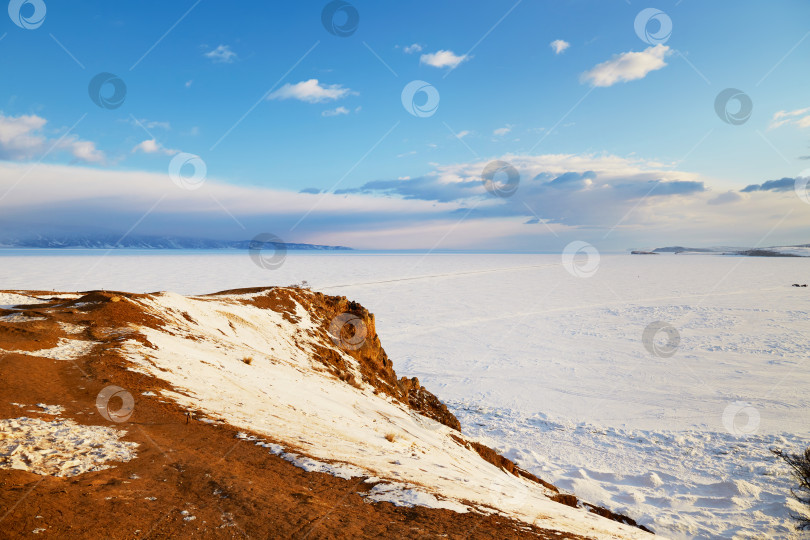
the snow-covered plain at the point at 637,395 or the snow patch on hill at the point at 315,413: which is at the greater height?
the snow-covered plain at the point at 637,395

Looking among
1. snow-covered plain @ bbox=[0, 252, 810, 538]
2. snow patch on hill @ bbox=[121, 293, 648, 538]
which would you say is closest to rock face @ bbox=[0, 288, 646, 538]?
snow patch on hill @ bbox=[121, 293, 648, 538]

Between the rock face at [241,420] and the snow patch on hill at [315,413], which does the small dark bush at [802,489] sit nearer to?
the rock face at [241,420]

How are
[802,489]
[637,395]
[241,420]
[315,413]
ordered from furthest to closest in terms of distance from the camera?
[637,395] < [802,489] < [315,413] < [241,420]

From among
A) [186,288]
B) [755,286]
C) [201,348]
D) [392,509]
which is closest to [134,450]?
[392,509]

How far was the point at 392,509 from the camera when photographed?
4.57 metres

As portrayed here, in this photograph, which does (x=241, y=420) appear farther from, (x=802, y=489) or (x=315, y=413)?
(x=802, y=489)

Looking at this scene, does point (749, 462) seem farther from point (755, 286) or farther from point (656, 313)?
point (755, 286)

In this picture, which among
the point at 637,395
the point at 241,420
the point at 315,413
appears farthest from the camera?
the point at 637,395

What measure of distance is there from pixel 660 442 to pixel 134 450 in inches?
623

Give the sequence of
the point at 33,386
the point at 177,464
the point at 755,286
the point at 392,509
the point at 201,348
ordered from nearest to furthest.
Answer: the point at 392,509
the point at 177,464
the point at 33,386
the point at 201,348
the point at 755,286

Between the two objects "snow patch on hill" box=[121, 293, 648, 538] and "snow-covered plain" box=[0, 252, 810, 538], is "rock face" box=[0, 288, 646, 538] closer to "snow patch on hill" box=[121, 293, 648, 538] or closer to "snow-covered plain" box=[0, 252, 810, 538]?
"snow patch on hill" box=[121, 293, 648, 538]

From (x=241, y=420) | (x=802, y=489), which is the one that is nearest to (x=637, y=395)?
(x=802, y=489)

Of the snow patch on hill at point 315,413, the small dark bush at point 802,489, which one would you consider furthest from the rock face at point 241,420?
the small dark bush at point 802,489

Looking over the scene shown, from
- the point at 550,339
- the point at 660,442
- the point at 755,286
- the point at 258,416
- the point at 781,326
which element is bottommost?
the point at 258,416
